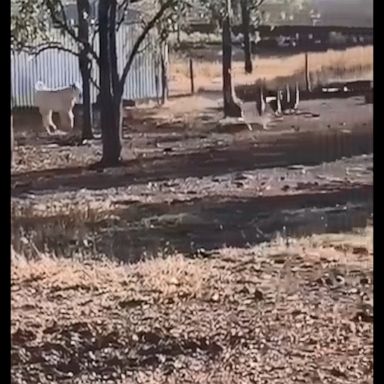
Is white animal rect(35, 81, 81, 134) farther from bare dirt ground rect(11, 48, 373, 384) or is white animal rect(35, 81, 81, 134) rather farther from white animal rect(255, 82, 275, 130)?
white animal rect(255, 82, 275, 130)

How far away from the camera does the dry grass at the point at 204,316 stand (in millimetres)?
1061

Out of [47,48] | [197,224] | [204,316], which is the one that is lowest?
[204,316]

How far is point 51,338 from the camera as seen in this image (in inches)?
41.7

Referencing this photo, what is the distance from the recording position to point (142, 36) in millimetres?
1083

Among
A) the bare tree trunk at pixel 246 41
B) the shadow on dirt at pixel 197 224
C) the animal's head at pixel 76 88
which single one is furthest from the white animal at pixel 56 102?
the bare tree trunk at pixel 246 41

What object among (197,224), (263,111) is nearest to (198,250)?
(197,224)

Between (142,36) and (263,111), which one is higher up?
(142,36)

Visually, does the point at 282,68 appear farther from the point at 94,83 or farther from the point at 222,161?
the point at 94,83

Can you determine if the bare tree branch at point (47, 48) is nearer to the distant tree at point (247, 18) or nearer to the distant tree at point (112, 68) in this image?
the distant tree at point (112, 68)

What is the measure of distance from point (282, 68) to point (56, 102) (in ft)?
1.05

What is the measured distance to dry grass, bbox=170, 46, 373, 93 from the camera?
109 cm

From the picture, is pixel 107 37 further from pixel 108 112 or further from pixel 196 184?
pixel 196 184
